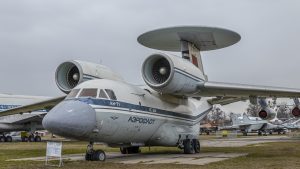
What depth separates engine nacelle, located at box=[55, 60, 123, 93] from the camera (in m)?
17.5

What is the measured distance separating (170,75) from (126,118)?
2620mm

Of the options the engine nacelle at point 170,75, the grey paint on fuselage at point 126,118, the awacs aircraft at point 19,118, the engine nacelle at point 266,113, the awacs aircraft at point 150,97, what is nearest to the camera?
the grey paint on fuselage at point 126,118

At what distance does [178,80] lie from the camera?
16.4 metres

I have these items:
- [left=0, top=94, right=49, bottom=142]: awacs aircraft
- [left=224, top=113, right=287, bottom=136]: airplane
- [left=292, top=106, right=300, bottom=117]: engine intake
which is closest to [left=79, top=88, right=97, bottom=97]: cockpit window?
[left=292, top=106, right=300, bottom=117]: engine intake

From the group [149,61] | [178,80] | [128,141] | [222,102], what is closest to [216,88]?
[178,80]

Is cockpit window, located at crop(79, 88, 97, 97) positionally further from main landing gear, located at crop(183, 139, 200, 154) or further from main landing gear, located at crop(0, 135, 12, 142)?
main landing gear, located at crop(0, 135, 12, 142)

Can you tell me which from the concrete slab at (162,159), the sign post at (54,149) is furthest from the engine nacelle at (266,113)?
the sign post at (54,149)

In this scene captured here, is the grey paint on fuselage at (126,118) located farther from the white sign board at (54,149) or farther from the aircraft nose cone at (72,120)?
the white sign board at (54,149)

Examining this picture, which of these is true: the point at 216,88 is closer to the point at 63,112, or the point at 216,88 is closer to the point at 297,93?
the point at 297,93

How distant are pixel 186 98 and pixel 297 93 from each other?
5276 millimetres

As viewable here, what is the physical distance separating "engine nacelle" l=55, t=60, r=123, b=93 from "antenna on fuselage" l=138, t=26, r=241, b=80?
309cm

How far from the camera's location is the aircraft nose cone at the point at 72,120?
41.5 feet

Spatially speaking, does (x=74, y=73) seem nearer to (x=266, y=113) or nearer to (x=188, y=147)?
(x=188, y=147)

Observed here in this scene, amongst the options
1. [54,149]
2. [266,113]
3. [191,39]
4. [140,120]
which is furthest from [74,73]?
[266,113]
